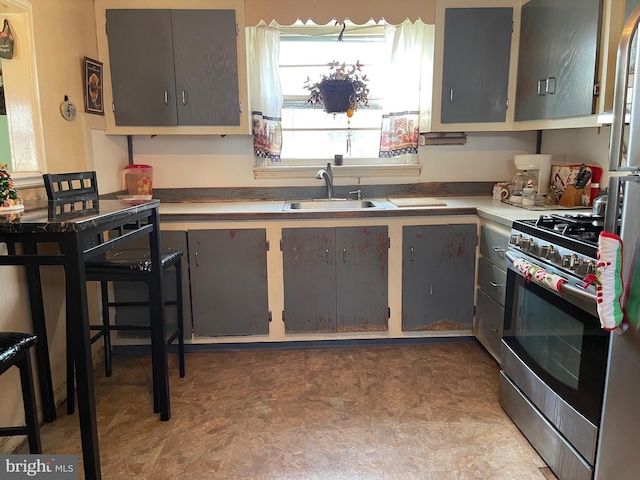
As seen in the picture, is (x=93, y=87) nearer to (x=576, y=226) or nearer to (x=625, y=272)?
(x=576, y=226)

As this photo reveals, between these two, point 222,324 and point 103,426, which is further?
point 222,324

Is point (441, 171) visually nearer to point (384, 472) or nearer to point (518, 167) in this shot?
point (518, 167)

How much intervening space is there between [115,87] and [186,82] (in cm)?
43

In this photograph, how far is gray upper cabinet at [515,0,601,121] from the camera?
216cm

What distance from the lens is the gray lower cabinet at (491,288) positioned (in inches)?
96.9

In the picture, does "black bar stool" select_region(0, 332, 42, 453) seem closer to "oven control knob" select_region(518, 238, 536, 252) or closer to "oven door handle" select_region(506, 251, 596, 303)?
"oven door handle" select_region(506, 251, 596, 303)

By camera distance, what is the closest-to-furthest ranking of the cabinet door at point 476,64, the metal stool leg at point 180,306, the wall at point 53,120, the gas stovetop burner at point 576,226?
the gas stovetop burner at point 576,226
the wall at point 53,120
the metal stool leg at point 180,306
the cabinet door at point 476,64

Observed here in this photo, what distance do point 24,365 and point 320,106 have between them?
2.44 m

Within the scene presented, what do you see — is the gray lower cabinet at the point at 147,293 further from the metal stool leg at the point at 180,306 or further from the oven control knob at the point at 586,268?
the oven control knob at the point at 586,268

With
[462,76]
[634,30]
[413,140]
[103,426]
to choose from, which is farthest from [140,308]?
[634,30]

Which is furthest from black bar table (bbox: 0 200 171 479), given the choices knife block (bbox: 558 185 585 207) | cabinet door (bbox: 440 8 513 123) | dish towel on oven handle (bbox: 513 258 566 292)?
knife block (bbox: 558 185 585 207)

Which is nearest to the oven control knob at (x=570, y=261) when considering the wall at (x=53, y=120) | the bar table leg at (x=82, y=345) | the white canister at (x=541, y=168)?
the white canister at (x=541, y=168)

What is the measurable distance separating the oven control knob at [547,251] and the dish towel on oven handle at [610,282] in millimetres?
406

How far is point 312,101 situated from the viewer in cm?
312
